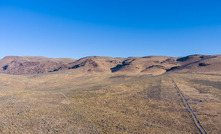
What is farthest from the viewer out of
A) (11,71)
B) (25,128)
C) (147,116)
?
(11,71)

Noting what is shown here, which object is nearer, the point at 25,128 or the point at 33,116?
the point at 25,128

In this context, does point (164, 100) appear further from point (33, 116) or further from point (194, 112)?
point (33, 116)

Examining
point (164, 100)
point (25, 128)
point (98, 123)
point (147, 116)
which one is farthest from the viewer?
point (164, 100)

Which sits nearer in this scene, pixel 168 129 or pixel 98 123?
pixel 168 129

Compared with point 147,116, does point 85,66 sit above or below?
above

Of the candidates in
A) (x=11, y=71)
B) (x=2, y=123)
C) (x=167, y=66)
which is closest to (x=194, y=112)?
(x=2, y=123)

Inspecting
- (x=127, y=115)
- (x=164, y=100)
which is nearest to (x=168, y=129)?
(x=127, y=115)

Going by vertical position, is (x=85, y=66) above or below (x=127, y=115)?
above

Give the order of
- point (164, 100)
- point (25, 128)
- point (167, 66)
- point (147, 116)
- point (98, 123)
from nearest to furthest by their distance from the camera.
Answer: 1. point (25, 128)
2. point (98, 123)
3. point (147, 116)
4. point (164, 100)
5. point (167, 66)

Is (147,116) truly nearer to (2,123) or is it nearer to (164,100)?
(164,100)
